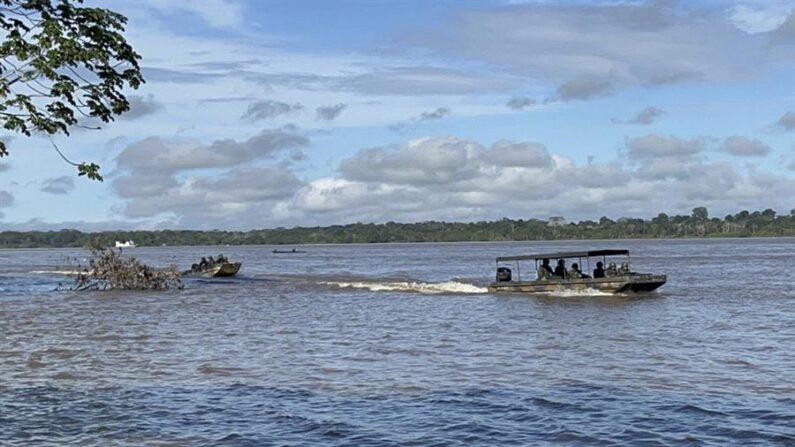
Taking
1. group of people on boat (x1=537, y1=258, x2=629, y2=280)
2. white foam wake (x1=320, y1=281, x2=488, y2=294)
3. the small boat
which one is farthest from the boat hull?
the small boat

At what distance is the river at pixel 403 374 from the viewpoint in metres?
15.2

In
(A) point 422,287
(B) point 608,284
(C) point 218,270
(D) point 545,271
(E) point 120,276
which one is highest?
(D) point 545,271

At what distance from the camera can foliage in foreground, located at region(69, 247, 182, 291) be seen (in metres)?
57.6

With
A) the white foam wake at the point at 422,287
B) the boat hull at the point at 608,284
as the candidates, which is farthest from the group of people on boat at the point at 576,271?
the white foam wake at the point at 422,287

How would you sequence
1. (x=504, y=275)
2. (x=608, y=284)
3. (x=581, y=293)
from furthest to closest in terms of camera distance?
(x=504, y=275)
(x=581, y=293)
(x=608, y=284)

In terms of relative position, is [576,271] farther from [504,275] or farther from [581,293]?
[504,275]

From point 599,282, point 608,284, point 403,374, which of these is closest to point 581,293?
point 599,282

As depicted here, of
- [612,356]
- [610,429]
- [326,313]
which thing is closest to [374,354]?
[612,356]

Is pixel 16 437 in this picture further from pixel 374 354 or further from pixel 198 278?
pixel 198 278

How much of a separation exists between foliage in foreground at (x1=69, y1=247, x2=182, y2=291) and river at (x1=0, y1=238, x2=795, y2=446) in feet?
52.8

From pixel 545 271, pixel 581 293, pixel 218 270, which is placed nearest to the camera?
pixel 581 293

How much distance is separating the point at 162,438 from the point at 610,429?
23.6 ft

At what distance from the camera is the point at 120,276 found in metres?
57.8

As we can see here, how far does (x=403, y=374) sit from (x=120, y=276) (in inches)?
1591
